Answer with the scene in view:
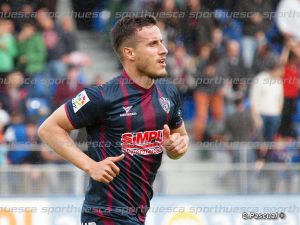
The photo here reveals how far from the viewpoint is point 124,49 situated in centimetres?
590

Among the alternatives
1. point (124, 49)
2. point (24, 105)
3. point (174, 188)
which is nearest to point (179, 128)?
point (124, 49)

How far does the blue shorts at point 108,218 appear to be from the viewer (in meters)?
5.67

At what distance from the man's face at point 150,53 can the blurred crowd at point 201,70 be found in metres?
4.23

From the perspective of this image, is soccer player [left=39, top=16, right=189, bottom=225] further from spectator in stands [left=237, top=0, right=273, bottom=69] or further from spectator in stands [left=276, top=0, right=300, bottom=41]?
spectator in stands [left=276, top=0, right=300, bottom=41]

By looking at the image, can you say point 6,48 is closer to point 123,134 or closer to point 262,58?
point 262,58

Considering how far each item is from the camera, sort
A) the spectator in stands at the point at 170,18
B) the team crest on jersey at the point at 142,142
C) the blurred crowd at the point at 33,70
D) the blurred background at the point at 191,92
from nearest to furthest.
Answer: the team crest on jersey at the point at 142,142 < the blurred background at the point at 191,92 < the blurred crowd at the point at 33,70 < the spectator in stands at the point at 170,18

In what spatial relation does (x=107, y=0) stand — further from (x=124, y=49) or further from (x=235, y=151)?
(x=124, y=49)

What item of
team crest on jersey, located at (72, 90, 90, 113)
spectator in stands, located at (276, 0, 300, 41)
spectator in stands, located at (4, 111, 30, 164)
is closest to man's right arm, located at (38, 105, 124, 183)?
team crest on jersey, located at (72, 90, 90, 113)

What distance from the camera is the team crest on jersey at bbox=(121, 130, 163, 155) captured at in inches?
226

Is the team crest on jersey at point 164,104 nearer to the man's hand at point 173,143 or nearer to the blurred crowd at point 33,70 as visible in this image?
the man's hand at point 173,143

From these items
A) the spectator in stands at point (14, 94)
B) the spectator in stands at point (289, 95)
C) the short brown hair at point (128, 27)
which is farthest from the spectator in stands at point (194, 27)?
the short brown hair at point (128, 27)

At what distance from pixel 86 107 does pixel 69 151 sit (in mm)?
304

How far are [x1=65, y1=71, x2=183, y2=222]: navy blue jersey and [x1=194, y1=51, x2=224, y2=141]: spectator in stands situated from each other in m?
5.78

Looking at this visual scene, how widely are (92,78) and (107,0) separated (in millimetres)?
1493
